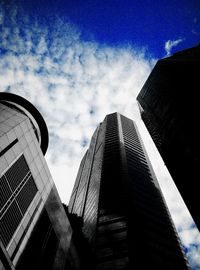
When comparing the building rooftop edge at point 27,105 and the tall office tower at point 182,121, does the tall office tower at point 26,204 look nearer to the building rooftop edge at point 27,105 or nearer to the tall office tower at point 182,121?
the building rooftop edge at point 27,105

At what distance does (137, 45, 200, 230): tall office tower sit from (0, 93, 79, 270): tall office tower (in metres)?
17.5

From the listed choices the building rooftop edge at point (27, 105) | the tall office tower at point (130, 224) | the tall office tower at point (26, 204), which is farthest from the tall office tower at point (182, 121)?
the building rooftop edge at point (27, 105)

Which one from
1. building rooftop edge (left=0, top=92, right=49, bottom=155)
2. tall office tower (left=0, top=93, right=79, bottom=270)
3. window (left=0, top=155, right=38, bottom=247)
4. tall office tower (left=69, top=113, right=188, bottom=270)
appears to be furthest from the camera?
building rooftop edge (left=0, top=92, right=49, bottom=155)

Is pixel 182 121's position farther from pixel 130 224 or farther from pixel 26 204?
pixel 26 204

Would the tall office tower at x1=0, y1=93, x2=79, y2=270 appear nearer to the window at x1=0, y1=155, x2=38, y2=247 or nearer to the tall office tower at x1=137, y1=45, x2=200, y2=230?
the window at x1=0, y1=155, x2=38, y2=247

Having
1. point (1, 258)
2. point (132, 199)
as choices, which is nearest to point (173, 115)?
point (132, 199)

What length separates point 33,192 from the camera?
18781 mm

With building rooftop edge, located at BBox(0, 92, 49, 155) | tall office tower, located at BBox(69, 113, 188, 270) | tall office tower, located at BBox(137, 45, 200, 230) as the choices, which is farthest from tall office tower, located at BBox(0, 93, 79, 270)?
tall office tower, located at BBox(137, 45, 200, 230)

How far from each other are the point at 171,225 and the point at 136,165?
52.0 ft

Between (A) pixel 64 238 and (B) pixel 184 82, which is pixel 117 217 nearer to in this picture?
(A) pixel 64 238

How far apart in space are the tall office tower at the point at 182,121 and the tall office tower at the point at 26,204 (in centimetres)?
1754

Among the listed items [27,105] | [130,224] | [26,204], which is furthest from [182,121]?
[26,204]

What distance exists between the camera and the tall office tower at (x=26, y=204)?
14695mm

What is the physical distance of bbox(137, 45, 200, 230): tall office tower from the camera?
2448cm
